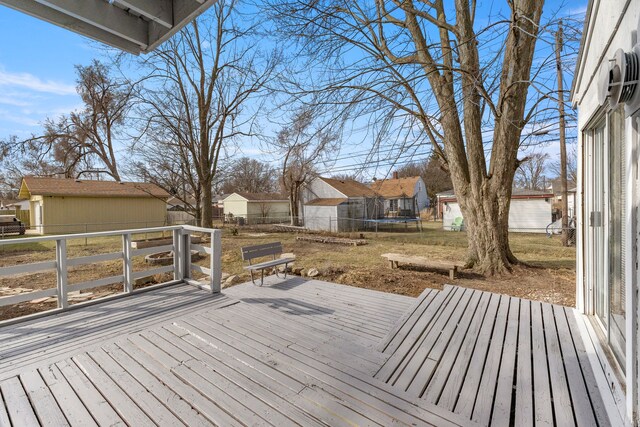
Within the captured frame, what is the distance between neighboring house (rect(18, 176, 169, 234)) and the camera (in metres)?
18.1

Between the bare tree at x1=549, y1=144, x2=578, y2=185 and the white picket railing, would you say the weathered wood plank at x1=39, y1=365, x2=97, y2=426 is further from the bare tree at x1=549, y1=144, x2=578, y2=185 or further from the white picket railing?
the bare tree at x1=549, y1=144, x2=578, y2=185

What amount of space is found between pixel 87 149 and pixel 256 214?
15.1 meters

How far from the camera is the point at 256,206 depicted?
32594 mm

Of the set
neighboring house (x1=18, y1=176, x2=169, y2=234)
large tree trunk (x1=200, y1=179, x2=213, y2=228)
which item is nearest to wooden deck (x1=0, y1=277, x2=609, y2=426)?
large tree trunk (x1=200, y1=179, x2=213, y2=228)

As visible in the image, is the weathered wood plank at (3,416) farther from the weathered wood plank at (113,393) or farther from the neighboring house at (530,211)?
the neighboring house at (530,211)

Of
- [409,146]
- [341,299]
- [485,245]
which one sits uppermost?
[409,146]

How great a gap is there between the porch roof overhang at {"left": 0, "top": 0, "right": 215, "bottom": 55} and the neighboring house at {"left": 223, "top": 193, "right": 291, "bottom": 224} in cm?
2849

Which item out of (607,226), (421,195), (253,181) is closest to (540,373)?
(607,226)

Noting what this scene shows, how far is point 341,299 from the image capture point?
4.54 m

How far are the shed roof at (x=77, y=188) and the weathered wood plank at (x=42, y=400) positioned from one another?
55.7 feet

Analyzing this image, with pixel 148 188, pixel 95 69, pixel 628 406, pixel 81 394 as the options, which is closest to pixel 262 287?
pixel 81 394

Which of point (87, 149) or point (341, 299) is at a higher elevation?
point (87, 149)

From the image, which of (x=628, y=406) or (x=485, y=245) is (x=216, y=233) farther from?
(x=485, y=245)

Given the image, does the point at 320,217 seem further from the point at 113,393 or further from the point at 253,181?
the point at 253,181
